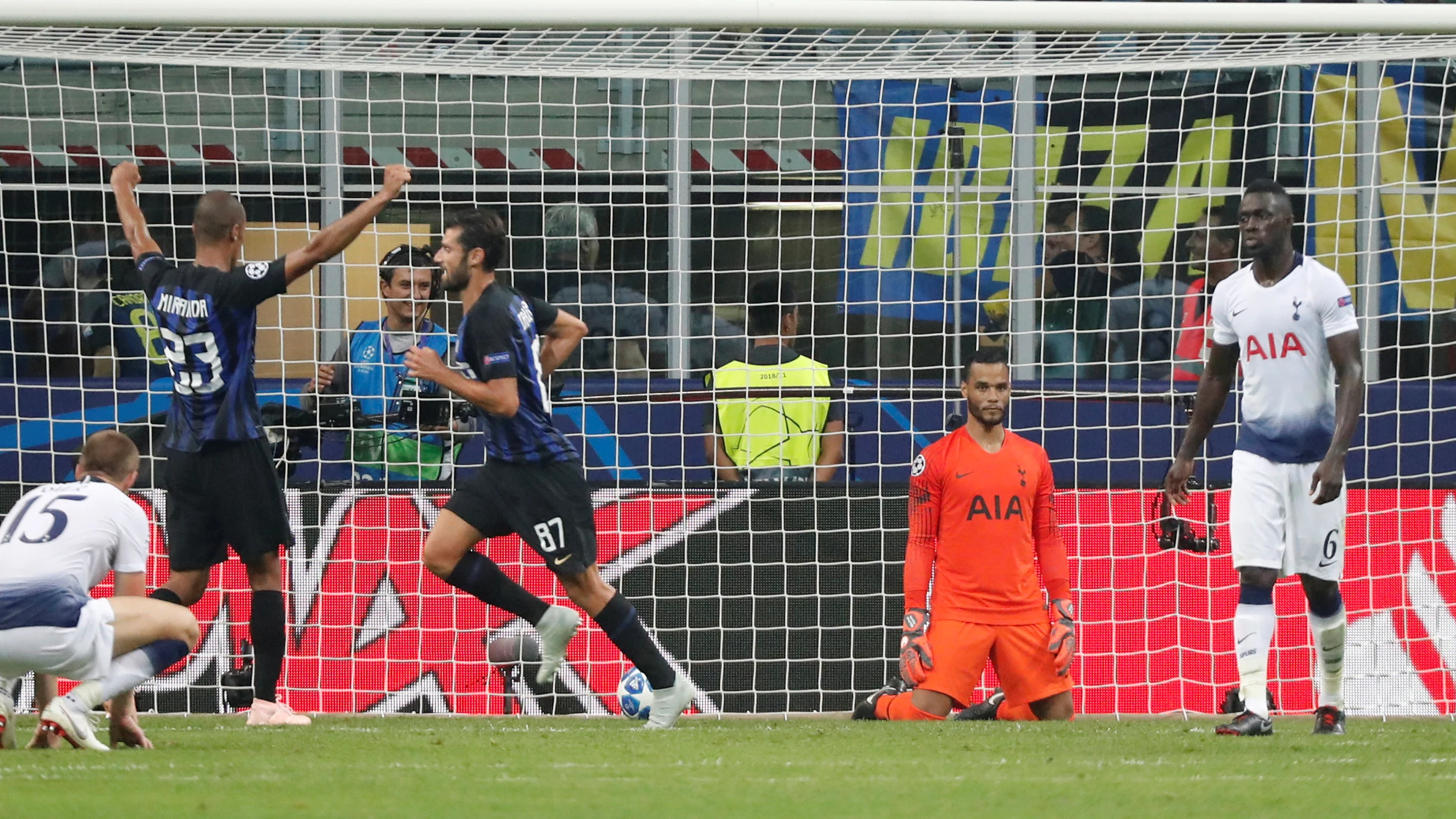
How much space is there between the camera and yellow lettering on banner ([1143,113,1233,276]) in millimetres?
11688

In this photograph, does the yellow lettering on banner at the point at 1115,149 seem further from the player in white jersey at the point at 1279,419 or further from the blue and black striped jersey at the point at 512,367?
the blue and black striped jersey at the point at 512,367

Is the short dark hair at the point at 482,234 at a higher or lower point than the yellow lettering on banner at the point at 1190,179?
lower

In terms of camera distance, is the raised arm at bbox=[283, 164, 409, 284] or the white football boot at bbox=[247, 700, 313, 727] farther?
the white football boot at bbox=[247, 700, 313, 727]

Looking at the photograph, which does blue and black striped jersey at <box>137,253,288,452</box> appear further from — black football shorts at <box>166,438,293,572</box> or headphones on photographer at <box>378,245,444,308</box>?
headphones on photographer at <box>378,245,444,308</box>

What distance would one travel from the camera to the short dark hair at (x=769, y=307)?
10.2m

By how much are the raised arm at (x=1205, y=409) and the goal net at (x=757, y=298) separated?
1.43m

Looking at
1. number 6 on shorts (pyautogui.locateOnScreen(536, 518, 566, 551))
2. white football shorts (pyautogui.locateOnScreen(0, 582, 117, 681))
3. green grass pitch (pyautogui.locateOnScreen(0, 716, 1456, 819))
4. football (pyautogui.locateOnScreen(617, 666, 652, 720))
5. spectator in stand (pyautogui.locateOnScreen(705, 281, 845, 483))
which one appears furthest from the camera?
spectator in stand (pyautogui.locateOnScreen(705, 281, 845, 483))

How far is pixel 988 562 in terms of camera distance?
7832mm

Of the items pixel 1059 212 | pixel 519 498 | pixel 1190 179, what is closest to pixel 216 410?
pixel 519 498

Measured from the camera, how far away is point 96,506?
239 inches

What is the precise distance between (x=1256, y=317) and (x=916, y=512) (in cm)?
186

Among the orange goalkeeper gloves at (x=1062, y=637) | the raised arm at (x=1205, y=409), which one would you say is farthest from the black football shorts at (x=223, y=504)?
the raised arm at (x=1205, y=409)

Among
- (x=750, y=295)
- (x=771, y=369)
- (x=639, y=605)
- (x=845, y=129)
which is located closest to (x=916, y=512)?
(x=639, y=605)

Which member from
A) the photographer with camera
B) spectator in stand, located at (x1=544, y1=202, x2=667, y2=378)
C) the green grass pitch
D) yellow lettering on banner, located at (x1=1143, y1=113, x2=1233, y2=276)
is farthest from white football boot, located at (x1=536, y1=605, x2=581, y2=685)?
yellow lettering on banner, located at (x1=1143, y1=113, x2=1233, y2=276)
